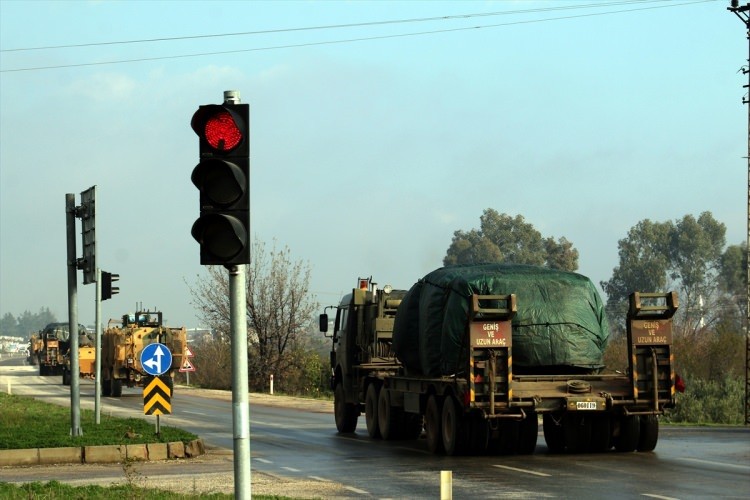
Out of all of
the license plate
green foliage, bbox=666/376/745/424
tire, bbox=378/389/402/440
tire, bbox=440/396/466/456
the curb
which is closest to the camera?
the license plate

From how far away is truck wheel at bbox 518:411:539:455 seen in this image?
812 inches

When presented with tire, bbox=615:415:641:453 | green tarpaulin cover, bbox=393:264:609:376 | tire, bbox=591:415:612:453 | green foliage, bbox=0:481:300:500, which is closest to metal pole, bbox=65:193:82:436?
green tarpaulin cover, bbox=393:264:609:376

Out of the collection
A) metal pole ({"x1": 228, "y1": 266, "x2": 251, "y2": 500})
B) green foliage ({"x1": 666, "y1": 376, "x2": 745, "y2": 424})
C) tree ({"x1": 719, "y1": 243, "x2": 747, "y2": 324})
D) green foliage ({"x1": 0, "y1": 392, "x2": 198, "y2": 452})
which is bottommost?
green foliage ({"x1": 666, "y1": 376, "x2": 745, "y2": 424})

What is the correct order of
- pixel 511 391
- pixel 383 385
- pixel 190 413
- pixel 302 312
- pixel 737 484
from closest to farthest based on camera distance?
pixel 737 484
pixel 511 391
pixel 383 385
pixel 190 413
pixel 302 312

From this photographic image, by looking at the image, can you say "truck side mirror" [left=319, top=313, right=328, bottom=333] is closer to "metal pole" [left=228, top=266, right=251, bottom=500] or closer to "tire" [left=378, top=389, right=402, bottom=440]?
"tire" [left=378, top=389, right=402, bottom=440]

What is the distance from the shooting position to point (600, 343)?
21.6 meters

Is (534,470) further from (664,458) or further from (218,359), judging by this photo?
(218,359)

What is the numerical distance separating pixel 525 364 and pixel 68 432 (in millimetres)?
8673

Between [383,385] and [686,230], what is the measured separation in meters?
110

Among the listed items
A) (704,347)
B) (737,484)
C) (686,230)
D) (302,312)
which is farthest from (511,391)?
(686,230)

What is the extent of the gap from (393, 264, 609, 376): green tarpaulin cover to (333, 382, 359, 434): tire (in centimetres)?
520

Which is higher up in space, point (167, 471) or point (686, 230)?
point (686, 230)

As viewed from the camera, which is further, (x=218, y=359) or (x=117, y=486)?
(x=218, y=359)

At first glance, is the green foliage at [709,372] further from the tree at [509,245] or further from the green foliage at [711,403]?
the tree at [509,245]
